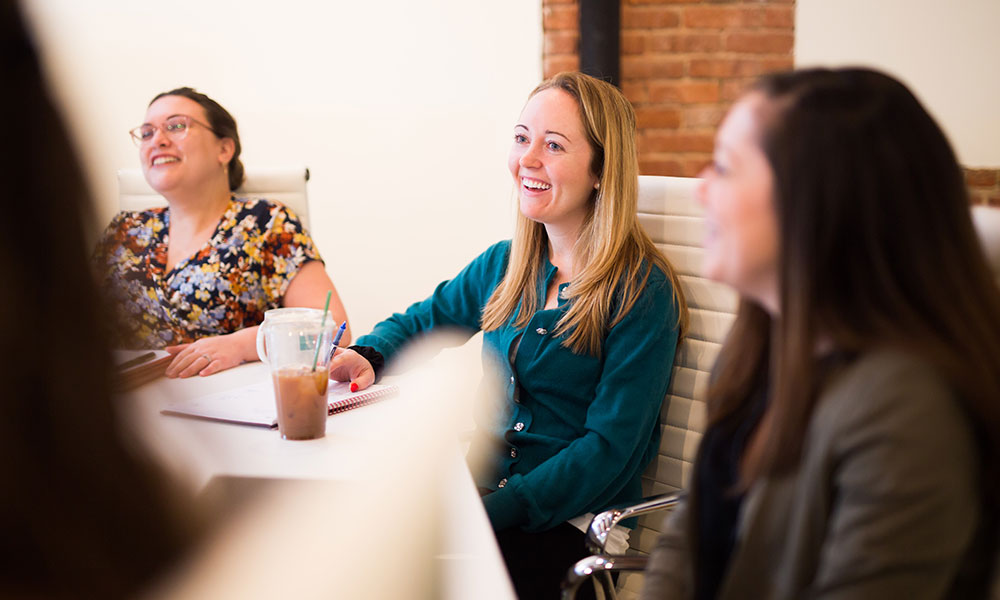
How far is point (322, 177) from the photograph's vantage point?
3.57 metres

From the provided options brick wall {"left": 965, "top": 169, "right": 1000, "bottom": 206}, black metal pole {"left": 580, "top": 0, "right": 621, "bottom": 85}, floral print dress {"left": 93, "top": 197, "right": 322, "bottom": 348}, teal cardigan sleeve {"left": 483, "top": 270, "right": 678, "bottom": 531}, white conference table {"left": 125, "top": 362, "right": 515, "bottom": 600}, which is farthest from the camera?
black metal pole {"left": 580, "top": 0, "right": 621, "bottom": 85}

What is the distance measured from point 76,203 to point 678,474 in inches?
49.9

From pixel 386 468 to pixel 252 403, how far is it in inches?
15.4

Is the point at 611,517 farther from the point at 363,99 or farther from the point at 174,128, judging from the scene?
the point at 363,99

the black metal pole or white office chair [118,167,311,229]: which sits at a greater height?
the black metal pole

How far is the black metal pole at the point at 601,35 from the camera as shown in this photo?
10.3 ft

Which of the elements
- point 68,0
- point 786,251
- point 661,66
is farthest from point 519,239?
point 68,0

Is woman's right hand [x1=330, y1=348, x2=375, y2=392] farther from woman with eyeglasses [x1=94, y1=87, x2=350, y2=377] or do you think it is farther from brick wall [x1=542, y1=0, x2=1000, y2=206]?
brick wall [x1=542, y1=0, x2=1000, y2=206]

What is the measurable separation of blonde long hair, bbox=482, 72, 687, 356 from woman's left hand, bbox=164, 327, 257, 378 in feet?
1.58

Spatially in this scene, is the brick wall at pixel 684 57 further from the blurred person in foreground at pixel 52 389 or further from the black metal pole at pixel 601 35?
the blurred person in foreground at pixel 52 389

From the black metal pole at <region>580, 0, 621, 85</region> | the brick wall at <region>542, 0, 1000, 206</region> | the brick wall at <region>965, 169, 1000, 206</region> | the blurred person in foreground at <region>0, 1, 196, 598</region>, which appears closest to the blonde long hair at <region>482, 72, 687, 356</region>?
the blurred person in foreground at <region>0, 1, 196, 598</region>

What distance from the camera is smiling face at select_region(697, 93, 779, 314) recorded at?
798mm

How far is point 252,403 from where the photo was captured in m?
1.36

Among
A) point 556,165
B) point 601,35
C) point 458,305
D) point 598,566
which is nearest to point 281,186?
point 458,305
